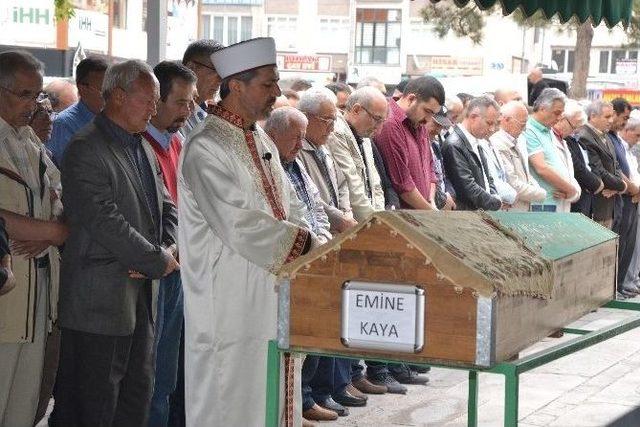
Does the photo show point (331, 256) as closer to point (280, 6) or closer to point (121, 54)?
point (121, 54)

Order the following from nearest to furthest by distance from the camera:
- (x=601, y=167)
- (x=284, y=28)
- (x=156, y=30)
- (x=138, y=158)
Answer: (x=138, y=158)
(x=156, y=30)
(x=601, y=167)
(x=284, y=28)

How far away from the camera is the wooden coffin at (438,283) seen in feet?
12.7

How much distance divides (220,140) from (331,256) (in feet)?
4.78

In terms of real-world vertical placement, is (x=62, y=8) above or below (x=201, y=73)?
above

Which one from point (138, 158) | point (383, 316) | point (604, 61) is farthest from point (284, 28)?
point (383, 316)

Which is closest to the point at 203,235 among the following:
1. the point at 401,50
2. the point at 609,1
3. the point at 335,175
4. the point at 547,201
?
the point at 335,175

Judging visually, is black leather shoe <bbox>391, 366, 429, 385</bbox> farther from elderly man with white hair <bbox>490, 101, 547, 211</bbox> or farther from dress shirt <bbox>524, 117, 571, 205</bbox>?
dress shirt <bbox>524, 117, 571, 205</bbox>

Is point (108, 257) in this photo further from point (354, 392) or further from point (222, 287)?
point (354, 392)

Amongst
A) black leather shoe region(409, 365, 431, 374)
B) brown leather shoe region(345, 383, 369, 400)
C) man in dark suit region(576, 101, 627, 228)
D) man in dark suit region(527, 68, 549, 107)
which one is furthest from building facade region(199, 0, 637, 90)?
brown leather shoe region(345, 383, 369, 400)

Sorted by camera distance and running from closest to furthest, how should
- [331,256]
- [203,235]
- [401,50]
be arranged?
1. [331,256]
2. [203,235]
3. [401,50]

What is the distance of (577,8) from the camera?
7.35 metres

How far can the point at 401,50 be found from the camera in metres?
68.4

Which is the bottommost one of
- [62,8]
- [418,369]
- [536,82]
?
[418,369]

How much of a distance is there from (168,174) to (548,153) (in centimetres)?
625
